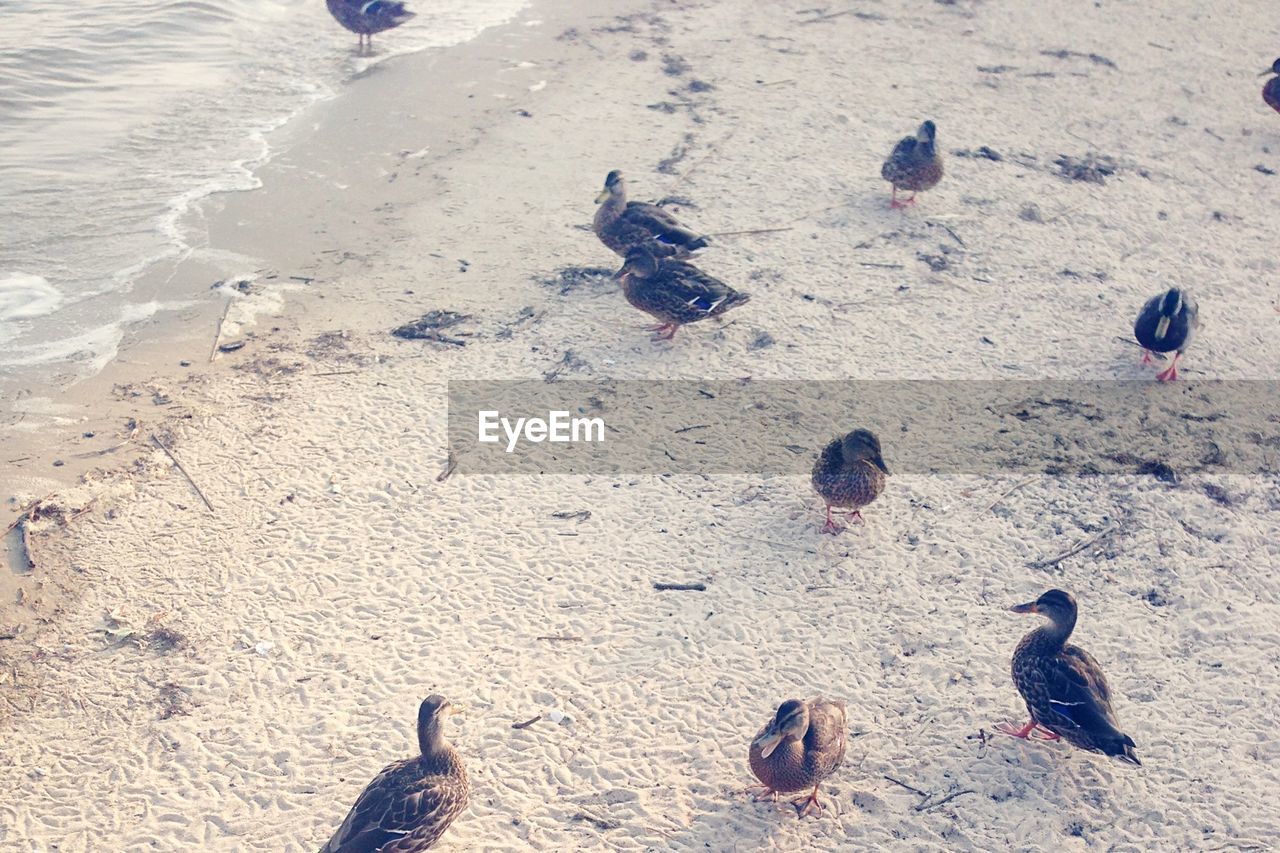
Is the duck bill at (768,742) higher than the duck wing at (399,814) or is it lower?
higher

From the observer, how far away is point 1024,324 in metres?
11.0

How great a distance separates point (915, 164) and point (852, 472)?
18.6ft

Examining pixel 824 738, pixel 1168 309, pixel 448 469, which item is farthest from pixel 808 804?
pixel 1168 309

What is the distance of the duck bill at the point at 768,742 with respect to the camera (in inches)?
240

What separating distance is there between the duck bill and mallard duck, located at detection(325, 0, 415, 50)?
1449cm

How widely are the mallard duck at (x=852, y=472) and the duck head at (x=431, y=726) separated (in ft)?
11.5

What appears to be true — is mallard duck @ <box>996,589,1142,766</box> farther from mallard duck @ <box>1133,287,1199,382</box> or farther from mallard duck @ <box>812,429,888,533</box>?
mallard duck @ <box>1133,287,1199,382</box>

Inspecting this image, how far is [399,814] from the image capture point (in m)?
5.82

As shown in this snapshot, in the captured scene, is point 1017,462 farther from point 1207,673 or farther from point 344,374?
point 344,374

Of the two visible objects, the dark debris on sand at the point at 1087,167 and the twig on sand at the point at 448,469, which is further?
the dark debris on sand at the point at 1087,167

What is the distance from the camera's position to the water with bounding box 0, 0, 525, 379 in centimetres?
1141
